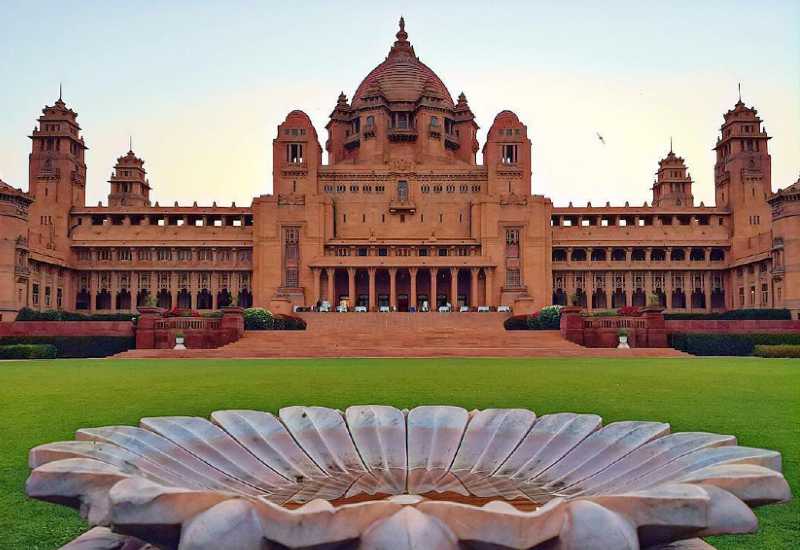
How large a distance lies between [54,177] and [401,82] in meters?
38.5

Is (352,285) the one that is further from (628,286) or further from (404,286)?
(628,286)

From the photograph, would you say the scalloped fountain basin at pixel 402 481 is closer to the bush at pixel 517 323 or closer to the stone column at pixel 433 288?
the bush at pixel 517 323

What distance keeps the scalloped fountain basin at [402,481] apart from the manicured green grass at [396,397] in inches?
61.2

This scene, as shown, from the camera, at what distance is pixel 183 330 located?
122 feet

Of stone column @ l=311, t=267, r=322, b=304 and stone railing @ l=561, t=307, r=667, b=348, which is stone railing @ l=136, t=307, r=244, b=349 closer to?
stone railing @ l=561, t=307, r=667, b=348

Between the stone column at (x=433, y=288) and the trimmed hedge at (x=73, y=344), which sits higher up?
the stone column at (x=433, y=288)

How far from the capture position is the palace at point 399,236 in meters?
69.7

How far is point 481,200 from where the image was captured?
234 ft

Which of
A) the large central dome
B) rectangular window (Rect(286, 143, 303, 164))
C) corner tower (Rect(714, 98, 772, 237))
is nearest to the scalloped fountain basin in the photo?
rectangular window (Rect(286, 143, 303, 164))

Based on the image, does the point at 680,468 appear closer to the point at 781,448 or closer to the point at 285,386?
the point at 781,448

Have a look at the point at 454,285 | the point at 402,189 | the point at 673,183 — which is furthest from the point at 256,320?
the point at 673,183

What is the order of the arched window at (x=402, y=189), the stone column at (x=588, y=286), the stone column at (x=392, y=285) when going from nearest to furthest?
the stone column at (x=392, y=285)
the arched window at (x=402, y=189)
the stone column at (x=588, y=286)

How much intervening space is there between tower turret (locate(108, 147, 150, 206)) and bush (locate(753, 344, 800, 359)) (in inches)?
3062

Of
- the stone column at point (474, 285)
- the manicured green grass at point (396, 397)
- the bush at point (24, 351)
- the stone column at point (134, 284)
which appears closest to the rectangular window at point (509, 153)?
the stone column at point (474, 285)
